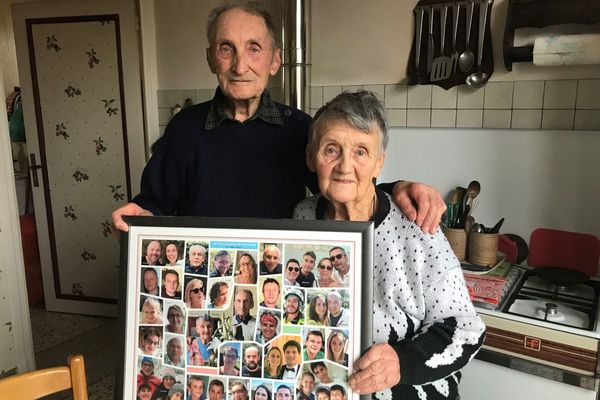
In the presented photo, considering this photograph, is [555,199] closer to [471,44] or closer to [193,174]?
[471,44]

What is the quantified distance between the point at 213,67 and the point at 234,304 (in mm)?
665

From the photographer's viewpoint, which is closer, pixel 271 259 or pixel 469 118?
pixel 271 259

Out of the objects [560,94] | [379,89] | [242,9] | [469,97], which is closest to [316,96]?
[379,89]

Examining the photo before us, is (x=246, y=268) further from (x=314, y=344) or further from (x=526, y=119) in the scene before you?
(x=526, y=119)

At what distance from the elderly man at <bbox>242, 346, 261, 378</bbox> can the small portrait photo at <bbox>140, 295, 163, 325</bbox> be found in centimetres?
18

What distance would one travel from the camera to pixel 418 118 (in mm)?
2121

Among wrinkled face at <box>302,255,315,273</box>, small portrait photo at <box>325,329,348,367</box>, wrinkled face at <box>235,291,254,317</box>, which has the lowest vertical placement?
small portrait photo at <box>325,329,348,367</box>

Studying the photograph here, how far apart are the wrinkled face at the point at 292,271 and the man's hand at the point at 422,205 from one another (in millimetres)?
289

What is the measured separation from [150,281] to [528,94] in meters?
1.59

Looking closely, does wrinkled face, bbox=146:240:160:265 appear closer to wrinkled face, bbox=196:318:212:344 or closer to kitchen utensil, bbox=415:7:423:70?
wrinkled face, bbox=196:318:212:344

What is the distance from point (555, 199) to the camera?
189 centimetres

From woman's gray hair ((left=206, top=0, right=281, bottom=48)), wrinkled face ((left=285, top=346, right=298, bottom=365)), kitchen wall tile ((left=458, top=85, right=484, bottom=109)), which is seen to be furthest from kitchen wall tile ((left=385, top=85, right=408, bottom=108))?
wrinkled face ((left=285, top=346, right=298, bottom=365))

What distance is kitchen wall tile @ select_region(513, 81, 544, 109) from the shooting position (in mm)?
1848

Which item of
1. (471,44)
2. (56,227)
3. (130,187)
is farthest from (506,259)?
(56,227)
